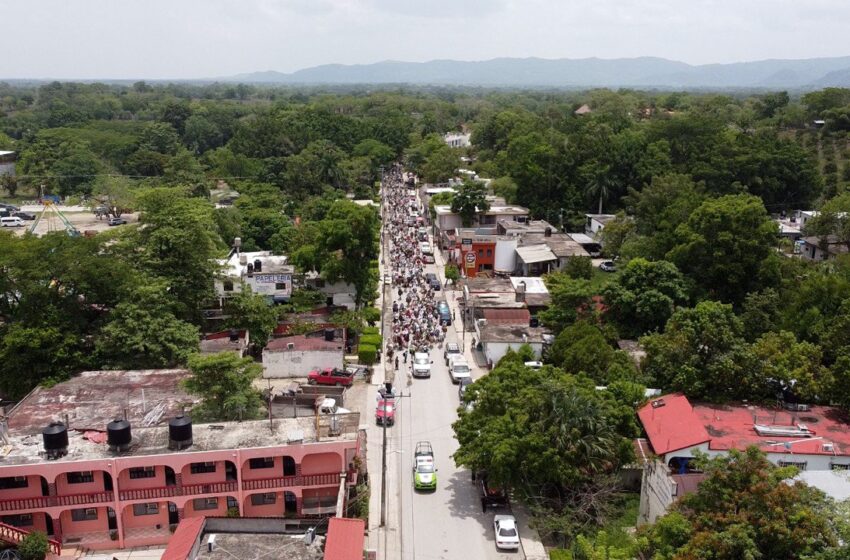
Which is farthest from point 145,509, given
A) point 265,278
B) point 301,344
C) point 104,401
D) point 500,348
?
point 265,278

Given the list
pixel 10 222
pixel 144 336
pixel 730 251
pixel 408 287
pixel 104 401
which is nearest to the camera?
pixel 104 401

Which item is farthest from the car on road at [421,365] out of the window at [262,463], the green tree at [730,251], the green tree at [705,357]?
the green tree at [730,251]

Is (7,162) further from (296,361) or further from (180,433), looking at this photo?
(180,433)

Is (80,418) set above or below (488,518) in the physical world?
above

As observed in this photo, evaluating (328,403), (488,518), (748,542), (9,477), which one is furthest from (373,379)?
(748,542)

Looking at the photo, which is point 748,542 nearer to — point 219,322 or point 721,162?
point 219,322

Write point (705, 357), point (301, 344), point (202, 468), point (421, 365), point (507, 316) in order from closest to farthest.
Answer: point (202, 468) → point (705, 357) → point (421, 365) → point (301, 344) → point (507, 316)
